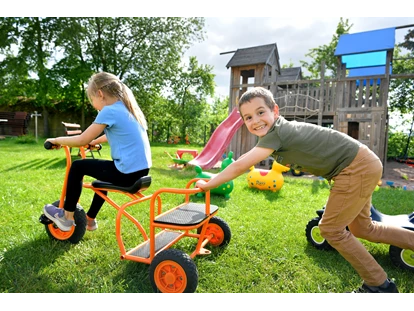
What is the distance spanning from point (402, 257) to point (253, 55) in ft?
30.7

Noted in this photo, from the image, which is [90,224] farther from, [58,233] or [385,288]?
[385,288]

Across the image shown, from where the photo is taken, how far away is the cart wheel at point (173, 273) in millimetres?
1918

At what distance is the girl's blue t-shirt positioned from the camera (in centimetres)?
230

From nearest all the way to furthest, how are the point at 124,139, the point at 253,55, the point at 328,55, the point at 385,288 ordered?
the point at 385,288, the point at 124,139, the point at 253,55, the point at 328,55

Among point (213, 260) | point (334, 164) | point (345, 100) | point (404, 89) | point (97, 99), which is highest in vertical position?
point (404, 89)

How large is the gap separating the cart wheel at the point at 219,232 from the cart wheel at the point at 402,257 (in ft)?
4.31

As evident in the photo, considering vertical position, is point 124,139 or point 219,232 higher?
point 124,139

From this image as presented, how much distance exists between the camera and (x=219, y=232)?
2.70m

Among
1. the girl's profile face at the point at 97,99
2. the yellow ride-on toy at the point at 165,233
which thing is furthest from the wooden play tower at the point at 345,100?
the girl's profile face at the point at 97,99

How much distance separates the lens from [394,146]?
13.5 meters

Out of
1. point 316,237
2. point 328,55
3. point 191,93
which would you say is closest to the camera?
point 316,237

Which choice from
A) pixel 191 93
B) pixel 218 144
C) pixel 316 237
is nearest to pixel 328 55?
pixel 191 93

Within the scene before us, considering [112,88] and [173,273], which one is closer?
[173,273]

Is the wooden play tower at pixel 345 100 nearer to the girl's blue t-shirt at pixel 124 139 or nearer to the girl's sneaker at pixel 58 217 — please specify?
the girl's blue t-shirt at pixel 124 139
